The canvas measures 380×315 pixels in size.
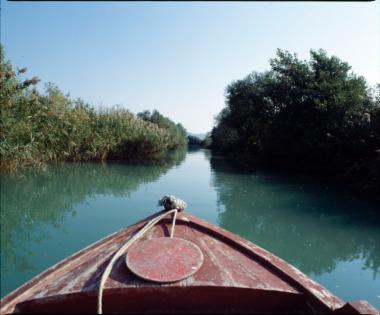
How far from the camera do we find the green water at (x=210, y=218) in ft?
11.4

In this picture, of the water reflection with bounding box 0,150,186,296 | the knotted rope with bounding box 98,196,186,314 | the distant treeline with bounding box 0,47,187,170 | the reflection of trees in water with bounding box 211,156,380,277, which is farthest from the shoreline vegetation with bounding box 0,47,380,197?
the knotted rope with bounding box 98,196,186,314

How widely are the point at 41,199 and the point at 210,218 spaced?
3.37 meters

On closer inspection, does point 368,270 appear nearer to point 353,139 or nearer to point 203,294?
point 203,294

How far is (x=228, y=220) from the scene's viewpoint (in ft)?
18.0

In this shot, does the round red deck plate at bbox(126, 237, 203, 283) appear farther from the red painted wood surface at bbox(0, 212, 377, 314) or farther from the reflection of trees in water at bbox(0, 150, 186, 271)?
the reflection of trees in water at bbox(0, 150, 186, 271)

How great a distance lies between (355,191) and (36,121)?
9.28m

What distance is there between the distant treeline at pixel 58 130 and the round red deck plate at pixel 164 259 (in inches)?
250

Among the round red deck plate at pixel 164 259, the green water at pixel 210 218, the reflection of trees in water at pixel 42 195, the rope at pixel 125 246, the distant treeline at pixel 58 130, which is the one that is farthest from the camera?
the distant treeline at pixel 58 130

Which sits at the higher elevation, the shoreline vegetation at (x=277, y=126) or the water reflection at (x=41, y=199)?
the shoreline vegetation at (x=277, y=126)

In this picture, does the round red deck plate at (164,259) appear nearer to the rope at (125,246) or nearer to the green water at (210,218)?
the rope at (125,246)

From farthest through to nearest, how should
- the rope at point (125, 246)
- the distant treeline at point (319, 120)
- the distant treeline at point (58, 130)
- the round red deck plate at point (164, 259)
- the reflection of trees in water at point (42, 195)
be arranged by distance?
the distant treeline at point (319, 120) < the distant treeline at point (58, 130) < the reflection of trees in water at point (42, 195) < the round red deck plate at point (164, 259) < the rope at point (125, 246)

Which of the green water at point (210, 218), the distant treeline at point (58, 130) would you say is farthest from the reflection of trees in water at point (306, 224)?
the distant treeline at point (58, 130)

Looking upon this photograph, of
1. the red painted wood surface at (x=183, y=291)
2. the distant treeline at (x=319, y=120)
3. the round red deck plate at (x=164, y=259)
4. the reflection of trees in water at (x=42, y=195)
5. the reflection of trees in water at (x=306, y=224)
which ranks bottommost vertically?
the reflection of trees in water at (x=42, y=195)

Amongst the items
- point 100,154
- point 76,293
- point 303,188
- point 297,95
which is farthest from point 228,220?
point 297,95
